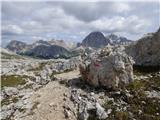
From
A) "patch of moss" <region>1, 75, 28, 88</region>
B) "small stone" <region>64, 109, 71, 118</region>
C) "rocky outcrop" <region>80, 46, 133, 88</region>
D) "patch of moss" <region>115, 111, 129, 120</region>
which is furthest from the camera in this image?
"patch of moss" <region>1, 75, 28, 88</region>

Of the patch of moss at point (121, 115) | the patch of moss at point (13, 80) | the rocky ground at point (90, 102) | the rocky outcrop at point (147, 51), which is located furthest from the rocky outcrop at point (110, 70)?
the patch of moss at point (13, 80)

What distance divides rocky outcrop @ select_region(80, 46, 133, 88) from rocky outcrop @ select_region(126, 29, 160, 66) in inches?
445

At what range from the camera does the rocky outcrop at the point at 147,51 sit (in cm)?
5052

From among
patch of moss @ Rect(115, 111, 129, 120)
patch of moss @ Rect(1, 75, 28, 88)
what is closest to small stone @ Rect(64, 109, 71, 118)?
patch of moss @ Rect(115, 111, 129, 120)

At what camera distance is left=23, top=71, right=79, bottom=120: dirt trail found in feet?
114

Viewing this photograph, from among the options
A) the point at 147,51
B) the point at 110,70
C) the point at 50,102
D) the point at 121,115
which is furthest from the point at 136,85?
the point at 147,51

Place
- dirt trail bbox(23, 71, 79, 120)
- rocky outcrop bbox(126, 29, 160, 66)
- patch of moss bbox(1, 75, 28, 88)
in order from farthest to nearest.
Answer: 1. patch of moss bbox(1, 75, 28, 88)
2. rocky outcrop bbox(126, 29, 160, 66)
3. dirt trail bbox(23, 71, 79, 120)

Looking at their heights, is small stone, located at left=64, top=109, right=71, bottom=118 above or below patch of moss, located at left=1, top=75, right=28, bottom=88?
above

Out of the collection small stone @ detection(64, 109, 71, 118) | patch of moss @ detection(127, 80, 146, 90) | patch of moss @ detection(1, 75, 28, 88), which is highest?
patch of moss @ detection(127, 80, 146, 90)

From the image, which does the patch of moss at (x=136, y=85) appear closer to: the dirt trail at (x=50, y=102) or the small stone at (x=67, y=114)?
the dirt trail at (x=50, y=102)

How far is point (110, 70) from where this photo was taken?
3888cm

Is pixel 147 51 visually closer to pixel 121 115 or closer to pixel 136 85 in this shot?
pixel 136 85

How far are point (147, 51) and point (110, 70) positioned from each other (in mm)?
16799

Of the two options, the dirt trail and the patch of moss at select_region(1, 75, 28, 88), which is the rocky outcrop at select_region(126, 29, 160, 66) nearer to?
the dirt trail
